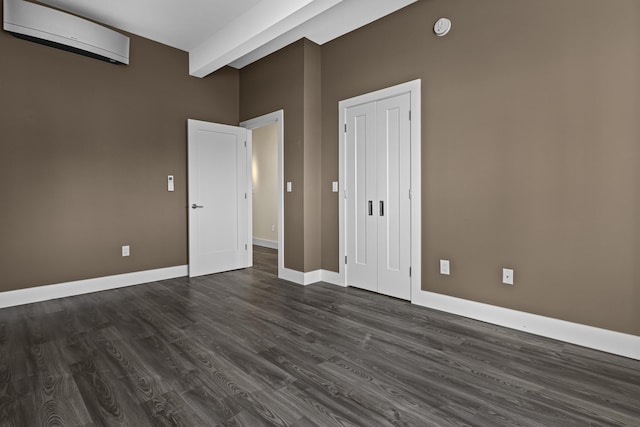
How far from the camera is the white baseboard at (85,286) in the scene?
3.47 metres

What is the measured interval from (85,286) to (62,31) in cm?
270

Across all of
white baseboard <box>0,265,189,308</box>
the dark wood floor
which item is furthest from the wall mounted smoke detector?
white baseboard <box>0,265,189,308</box>

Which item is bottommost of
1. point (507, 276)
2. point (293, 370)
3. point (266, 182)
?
point (293, 370)

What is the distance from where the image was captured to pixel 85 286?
3.90m

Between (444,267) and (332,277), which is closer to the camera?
(444,267)

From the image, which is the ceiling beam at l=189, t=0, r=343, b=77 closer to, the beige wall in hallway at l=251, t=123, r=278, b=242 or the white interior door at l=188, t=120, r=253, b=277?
the white interior door at l=188, t=120, r=253, b=277

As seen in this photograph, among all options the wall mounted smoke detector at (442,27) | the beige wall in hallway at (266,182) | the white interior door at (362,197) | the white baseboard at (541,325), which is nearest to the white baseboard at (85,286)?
the white interior door at (362,197)

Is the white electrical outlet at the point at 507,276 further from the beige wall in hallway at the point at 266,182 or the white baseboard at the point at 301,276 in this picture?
the beige wall in hallway at the point at 266,182

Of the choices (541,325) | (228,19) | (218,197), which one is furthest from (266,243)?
(541,325)

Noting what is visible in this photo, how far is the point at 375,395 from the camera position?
1900 mm

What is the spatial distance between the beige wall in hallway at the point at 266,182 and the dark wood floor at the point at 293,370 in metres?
4.15

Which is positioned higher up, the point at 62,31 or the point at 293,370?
the point at 62,31

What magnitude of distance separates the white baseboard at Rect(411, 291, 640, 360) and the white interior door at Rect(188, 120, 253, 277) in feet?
9.38

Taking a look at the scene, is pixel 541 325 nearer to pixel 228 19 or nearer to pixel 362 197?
pixel 362 197
